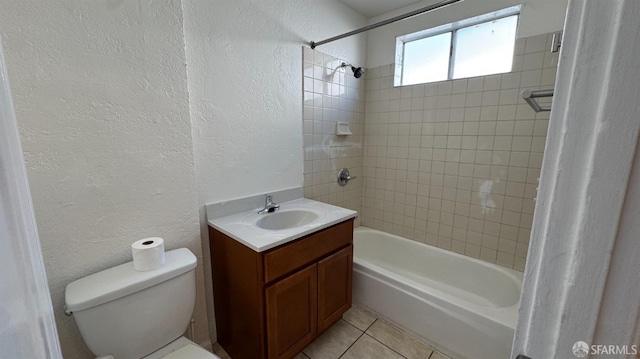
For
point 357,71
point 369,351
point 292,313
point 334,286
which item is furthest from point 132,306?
point 357,71

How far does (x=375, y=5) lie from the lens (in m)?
2.11

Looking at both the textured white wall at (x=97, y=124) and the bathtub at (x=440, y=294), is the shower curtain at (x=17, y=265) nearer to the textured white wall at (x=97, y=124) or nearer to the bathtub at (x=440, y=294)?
the textured white wall at (x=97, y=124)

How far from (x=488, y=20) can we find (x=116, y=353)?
2.86 m

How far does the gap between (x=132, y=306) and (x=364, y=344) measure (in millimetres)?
1282

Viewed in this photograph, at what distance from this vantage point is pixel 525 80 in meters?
1.66

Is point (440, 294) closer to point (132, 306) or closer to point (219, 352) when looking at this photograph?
point (219, 352)

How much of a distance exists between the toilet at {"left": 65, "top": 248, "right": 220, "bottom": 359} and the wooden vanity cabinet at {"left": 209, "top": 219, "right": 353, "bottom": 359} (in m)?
0.24

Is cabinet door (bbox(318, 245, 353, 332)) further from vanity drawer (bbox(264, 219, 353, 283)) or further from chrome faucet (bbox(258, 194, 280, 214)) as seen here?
chrome faucet (bbox(258, 194, 280, 214))

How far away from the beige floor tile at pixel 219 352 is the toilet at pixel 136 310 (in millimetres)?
461

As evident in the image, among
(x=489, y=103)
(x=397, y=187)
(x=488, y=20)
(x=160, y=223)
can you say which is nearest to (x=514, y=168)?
(x=489, y=103)

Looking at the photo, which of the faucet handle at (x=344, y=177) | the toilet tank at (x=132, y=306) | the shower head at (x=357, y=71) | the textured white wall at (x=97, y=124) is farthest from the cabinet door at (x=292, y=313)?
the shower head at (x=357, y=71)

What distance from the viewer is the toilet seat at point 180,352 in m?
1.03

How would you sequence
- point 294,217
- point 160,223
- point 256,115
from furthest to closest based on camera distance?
point 294,217, point 256,115, point 160,223

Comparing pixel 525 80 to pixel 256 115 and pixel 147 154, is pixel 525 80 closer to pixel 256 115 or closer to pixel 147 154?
pixel 256 115
